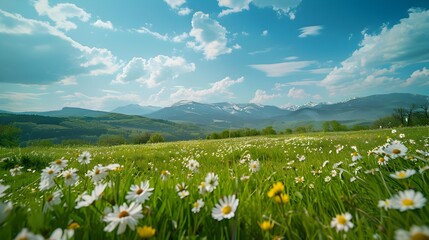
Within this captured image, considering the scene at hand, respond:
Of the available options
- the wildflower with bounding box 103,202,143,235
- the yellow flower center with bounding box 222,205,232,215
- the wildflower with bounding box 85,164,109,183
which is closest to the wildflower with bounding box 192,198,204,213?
the yellow flower center with bounding box 222,205,232,215

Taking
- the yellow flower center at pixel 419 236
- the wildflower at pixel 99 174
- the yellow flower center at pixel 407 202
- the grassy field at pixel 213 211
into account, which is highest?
the yellow flower center at pixel 419 236

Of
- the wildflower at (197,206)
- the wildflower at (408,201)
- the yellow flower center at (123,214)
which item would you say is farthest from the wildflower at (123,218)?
the wildflower at (408,201)

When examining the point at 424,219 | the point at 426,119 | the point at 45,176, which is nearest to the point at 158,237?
the point at 45,176

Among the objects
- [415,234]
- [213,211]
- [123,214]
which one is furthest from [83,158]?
[415,234]

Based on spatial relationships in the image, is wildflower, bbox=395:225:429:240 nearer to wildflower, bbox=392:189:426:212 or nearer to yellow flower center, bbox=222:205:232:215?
wildflower, bbox=392:189:426:212

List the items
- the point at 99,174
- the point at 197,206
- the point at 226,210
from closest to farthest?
1. the point at 226,210
2. the point at 197,206
3. the point at 99,174

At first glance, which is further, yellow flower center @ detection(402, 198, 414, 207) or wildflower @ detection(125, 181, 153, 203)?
wildflower @ detection(125, 181, 153, 203)

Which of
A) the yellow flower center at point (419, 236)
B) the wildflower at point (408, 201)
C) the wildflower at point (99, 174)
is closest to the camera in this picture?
the yellow flower center at point (419, 236)

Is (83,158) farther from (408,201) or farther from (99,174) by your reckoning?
(408,201)

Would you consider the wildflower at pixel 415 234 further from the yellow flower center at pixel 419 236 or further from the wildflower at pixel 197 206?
the wildflower at pixel 197 206

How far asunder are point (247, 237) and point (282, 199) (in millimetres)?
511

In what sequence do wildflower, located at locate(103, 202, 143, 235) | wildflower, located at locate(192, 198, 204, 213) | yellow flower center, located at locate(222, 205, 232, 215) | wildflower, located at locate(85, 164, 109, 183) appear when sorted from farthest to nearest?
wildflower, located at locate(85, 164, 109, 183) < wildflower, located at locate(192, 198, 204, 213) < yellow flower center, located at locate(222, 205, 232, 215) < wildflower, located at locate(103, 202, 143, 235)

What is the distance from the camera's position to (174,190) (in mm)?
2826

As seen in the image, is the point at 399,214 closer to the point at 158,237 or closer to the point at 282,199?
the point at 282,199
